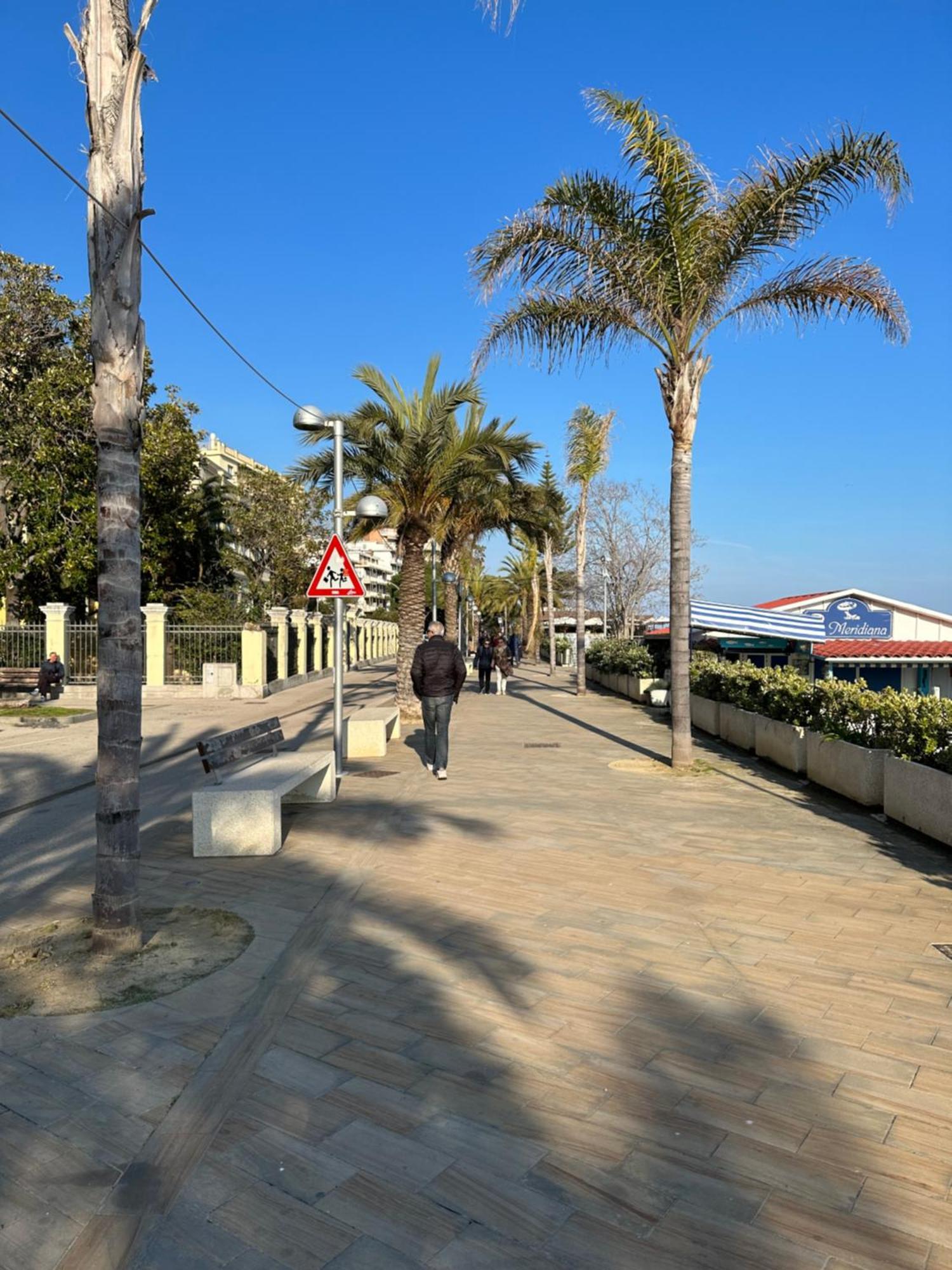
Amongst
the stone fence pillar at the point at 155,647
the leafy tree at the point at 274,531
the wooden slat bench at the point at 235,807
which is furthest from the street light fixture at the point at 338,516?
the leafy tree at the point at 274,531

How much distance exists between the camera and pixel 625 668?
26.0m

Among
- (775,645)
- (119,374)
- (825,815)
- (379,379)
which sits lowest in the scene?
(825,815)

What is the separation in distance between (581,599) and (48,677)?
574 inches

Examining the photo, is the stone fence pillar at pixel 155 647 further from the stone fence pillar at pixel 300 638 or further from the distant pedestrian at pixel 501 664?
the distant pedestrian at pixel 501 664

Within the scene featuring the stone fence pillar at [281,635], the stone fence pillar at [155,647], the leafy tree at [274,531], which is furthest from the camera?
the leafy tree at [274,531]

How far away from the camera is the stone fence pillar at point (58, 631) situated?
84.5 feet

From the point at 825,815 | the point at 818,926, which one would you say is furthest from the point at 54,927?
the point at 825,815

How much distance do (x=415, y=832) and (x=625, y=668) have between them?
18947 mm

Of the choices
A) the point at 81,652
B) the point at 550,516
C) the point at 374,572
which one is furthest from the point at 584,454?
the point at 374,572

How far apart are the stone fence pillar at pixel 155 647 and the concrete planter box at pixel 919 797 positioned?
72.7 feet

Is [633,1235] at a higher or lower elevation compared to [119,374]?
lower

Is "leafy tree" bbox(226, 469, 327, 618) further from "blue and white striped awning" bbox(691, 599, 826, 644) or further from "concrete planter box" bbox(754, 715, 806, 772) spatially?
"concrete planter box" bbox(754, 715, 806, 772)

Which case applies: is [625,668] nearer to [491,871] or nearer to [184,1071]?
[491,871]

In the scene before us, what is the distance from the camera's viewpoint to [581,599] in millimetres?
27391
